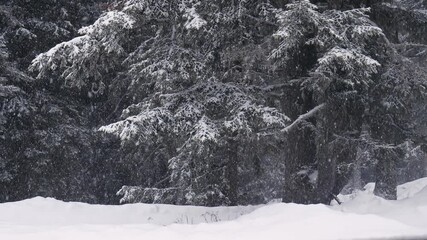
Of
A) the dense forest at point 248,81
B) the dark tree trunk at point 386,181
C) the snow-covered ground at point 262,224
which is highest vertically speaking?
the dense forest at point 248,81

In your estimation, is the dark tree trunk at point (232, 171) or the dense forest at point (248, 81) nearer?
the dense forest at point (248, 81)

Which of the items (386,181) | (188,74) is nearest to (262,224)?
(188,74)

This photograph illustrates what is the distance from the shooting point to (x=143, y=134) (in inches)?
384

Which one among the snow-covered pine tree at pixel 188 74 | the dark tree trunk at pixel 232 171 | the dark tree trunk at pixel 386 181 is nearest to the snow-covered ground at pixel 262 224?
the snow-covered pine tree at pixel 188 74

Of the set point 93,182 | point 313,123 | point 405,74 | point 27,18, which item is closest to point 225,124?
point 313,123

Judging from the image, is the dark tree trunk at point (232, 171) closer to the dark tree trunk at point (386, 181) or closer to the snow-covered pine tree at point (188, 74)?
the snow-covered pine tree at point (188, 74)

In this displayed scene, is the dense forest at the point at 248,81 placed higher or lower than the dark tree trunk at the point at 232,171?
higher

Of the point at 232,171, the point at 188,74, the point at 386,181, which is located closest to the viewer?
the point at 188,74

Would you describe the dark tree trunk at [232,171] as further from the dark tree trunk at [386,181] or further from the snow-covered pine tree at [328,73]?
the dark tree trunk at [386,181]

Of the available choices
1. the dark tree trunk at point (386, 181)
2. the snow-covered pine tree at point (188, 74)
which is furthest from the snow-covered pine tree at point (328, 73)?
the dark tree trunk at point (386, 181)

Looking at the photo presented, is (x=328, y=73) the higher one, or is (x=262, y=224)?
(x=328, y=73)

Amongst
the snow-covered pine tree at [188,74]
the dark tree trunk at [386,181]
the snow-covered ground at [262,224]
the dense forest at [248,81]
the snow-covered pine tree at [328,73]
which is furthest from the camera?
the dark tree trunk at [386,181]

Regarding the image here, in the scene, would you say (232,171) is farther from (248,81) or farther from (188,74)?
(188,74)

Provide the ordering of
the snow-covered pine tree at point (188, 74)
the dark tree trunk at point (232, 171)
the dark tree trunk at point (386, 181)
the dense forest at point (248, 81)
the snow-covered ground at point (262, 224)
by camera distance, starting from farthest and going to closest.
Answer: the dark tree trunk at point (386, 181) → the dark tree trunk at point (232, 171) → the snow-covered pine tree at point (188, 74) → the dense forest at point (248, 81) → the snow-covered ground at point (262, 224)
